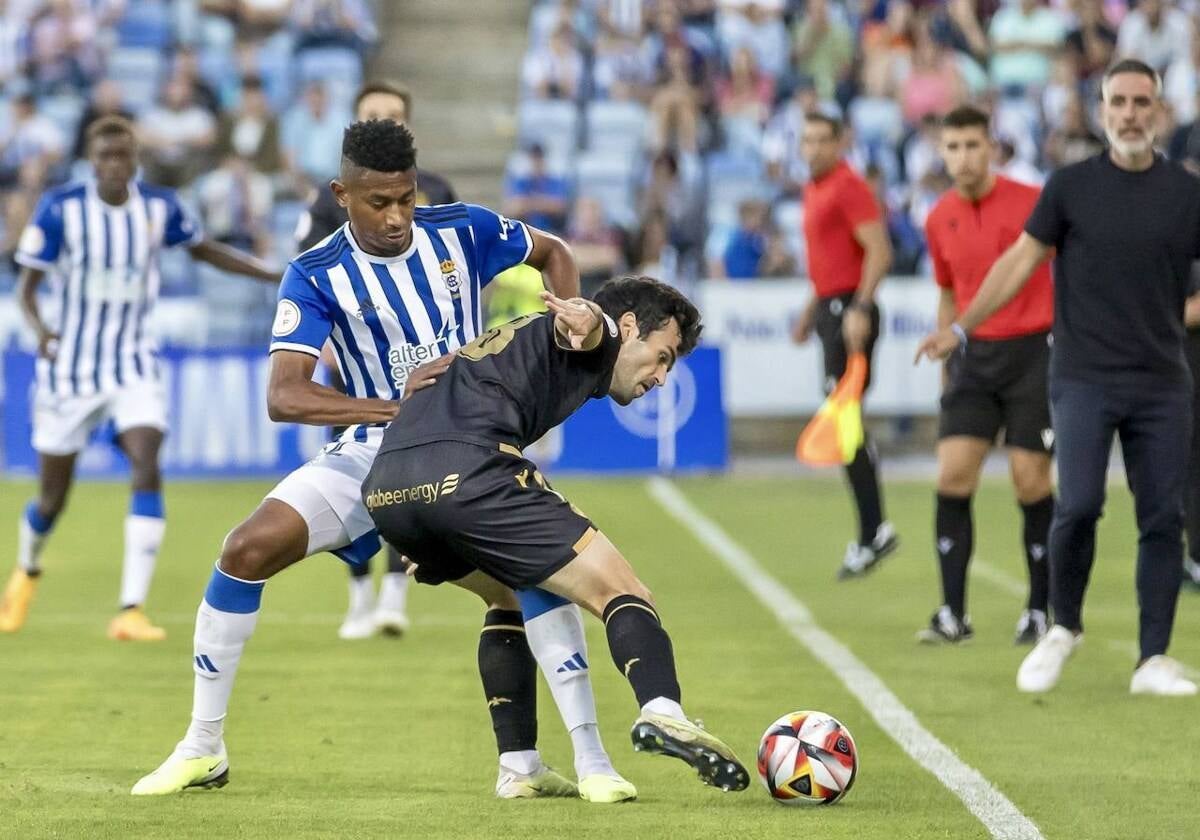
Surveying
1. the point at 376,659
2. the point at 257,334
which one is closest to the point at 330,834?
the point at 376,659

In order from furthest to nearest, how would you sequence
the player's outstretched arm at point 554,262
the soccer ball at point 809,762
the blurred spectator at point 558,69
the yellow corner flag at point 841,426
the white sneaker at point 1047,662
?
the blurred spectator at point 558,69 → the yellow corner flag at point 841,426 → the white sneaker at point 1047,662 → the player's outstretched arm at point 554,262 → the soccer ball at point 809,762

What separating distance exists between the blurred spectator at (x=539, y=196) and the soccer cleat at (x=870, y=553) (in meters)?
8.93

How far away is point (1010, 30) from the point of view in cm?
2389

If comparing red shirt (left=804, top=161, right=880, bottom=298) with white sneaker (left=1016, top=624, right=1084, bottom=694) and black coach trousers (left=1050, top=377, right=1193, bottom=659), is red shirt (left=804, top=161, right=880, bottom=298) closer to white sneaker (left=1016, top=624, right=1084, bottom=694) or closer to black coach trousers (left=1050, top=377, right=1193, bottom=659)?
black coach trousers (left=1050, top=377, right=1193, bottom=659)

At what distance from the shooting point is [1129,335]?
25.6ft

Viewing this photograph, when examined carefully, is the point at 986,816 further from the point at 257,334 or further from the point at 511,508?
the point at 257,334

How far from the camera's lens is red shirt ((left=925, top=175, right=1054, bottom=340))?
9.45 meters

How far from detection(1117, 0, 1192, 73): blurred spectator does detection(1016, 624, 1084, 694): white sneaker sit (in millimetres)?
15684

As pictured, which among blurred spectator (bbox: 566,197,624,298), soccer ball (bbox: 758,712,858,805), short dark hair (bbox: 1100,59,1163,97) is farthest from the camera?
blurred spectator (bbox: 566,197,624,298)

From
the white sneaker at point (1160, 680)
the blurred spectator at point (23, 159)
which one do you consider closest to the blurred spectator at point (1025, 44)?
the blurred spectator at point (23, 159)

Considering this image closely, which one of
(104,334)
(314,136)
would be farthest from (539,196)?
(104,334)

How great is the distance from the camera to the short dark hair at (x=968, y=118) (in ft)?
30.8

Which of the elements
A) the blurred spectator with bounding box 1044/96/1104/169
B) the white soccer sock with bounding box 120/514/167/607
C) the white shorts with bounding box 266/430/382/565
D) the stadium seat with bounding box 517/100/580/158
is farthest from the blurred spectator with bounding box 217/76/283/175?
the white shorts with bounding box 266/430/382/565

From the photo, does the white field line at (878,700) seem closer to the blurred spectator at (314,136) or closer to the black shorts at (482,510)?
the black shorts at (482,510)
